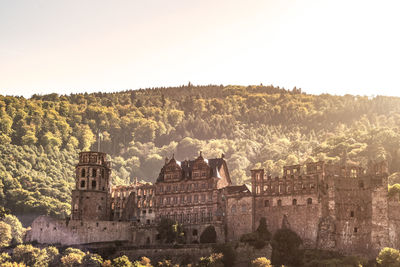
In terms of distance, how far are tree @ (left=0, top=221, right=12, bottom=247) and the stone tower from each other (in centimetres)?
1913

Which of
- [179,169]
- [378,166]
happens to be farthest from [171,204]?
[378,166]

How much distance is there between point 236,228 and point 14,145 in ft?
312

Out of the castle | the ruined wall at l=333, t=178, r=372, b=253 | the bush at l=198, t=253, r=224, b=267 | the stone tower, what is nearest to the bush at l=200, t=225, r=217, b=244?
the castle

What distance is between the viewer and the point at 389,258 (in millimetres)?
97000

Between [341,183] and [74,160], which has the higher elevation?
[74,160]

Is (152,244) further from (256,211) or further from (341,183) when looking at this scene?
(341,183)

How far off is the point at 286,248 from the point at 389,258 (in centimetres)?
1465

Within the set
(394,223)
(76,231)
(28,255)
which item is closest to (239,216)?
(394,223)

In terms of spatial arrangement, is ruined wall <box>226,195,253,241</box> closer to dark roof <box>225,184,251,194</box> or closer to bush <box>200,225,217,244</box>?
dark roof <box>225,184,251,194</box>

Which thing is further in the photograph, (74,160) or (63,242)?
(74,160)

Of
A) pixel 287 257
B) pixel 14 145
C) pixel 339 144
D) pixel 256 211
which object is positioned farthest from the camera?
pixel 14 145

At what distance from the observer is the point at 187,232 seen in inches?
4592

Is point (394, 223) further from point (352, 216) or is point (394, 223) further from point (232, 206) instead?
point (232, 206)

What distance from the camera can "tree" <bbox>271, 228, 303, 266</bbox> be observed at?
10256 centimetres
